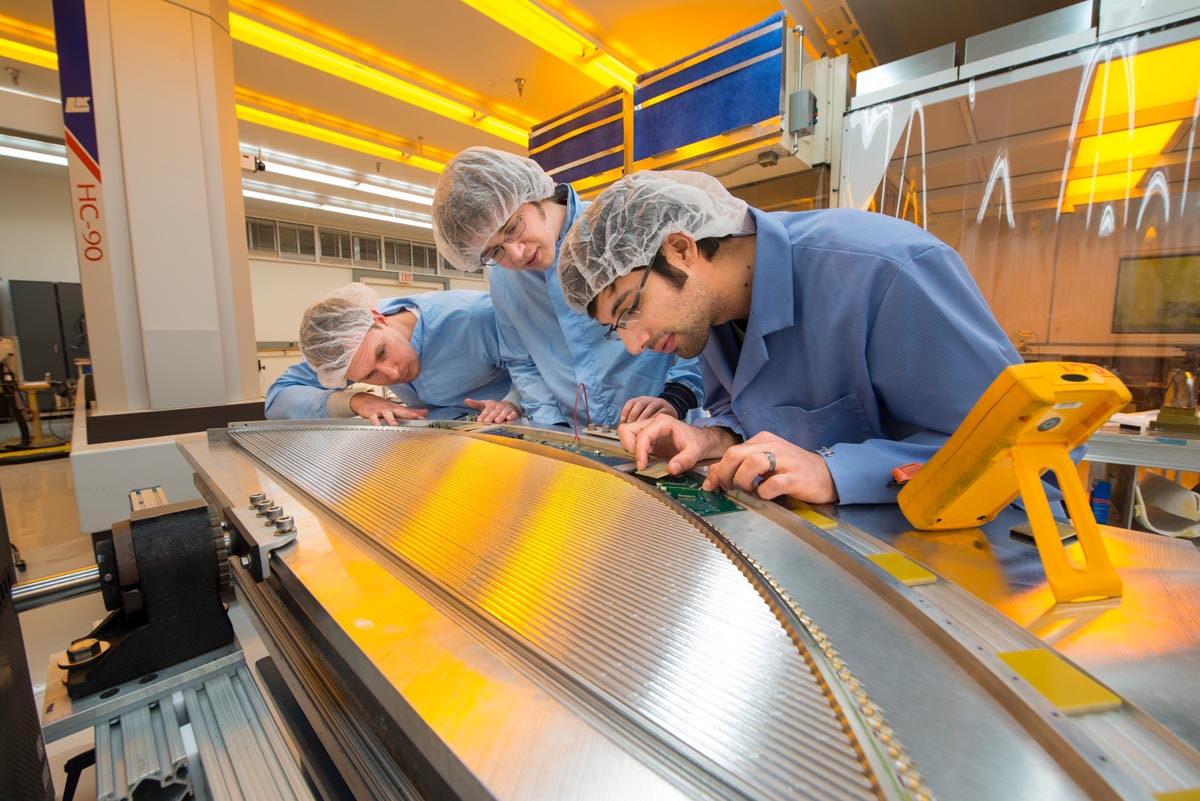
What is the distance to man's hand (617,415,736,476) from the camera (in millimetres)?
1042

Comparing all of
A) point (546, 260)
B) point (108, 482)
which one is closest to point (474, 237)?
point (546, 260)

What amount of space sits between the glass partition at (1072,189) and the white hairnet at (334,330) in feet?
8.33

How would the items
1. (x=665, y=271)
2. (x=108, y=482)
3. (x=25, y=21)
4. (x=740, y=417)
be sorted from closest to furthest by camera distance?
(x=665, y=271), (x=740, y=417), (x=108, y=482), (x=25, y=21)

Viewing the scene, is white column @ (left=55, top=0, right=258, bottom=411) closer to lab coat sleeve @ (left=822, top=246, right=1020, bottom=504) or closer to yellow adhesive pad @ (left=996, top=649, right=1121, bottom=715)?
lab coat sleeve @ (left=822, top=246, right=1020, bottom=504)

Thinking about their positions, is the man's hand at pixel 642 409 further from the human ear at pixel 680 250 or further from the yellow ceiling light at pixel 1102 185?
the yellow ceiling light at pixel 1102 185

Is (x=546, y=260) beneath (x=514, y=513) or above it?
above

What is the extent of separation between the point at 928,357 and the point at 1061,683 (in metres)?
0.58

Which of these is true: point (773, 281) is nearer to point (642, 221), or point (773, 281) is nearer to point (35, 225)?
point (642, 221)

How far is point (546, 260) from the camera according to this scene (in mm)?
1654

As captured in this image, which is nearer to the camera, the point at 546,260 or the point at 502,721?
the point at 502,721

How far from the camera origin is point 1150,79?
209 cm

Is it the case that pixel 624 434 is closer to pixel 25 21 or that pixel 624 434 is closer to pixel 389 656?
pixel 389 656

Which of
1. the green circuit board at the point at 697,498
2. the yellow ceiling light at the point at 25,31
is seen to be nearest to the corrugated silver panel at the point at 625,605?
the green circuit board at the point at 697,498

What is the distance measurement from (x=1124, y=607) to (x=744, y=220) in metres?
0.90
